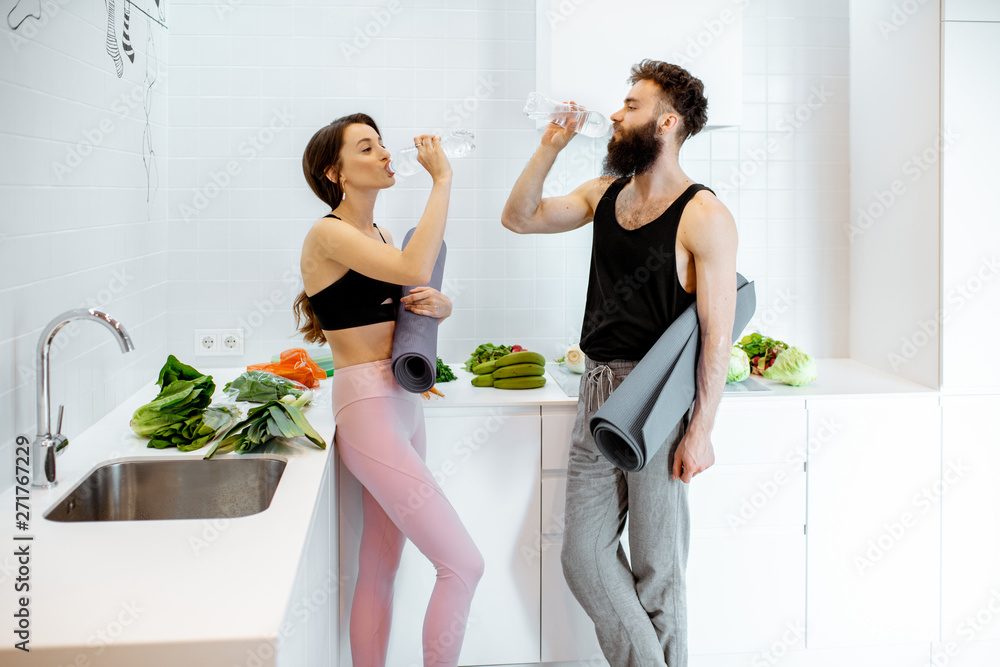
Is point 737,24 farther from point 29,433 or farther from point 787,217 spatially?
point 29,433

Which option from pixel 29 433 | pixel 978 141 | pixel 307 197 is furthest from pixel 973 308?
pixel 29 433

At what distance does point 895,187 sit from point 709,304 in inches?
47.3

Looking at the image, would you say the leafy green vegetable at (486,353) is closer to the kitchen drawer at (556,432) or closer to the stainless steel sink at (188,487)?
the kitchen drawer at (556,432)

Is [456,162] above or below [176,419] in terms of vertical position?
above

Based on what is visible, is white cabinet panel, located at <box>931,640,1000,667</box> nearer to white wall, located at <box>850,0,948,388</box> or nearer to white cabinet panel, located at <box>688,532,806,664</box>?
white cabinet panel, located at <box>688,532,806,664</box>

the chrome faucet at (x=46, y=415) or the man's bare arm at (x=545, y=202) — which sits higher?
the man's bare arm at (x=545, y=202)

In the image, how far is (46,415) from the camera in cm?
148

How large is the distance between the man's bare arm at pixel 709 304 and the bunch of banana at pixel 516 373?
24.5 inches
